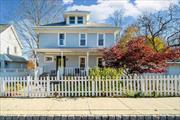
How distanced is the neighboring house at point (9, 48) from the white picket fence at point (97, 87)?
62.0 feet

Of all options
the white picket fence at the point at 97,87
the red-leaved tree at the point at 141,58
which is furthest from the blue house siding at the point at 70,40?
the white picket fence at the point at 97,87

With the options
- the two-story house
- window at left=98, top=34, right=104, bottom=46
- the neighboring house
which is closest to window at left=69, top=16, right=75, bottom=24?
the two-story house

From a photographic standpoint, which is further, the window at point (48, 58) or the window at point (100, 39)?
the window at point (48, 58)

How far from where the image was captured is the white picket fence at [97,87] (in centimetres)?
1362

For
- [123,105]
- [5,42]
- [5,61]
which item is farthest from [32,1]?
[123,105]

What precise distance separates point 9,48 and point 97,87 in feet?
101

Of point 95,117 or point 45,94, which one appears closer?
point 95,117

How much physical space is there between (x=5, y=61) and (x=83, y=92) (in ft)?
85.0

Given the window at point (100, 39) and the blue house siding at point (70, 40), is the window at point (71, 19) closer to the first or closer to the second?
the blue house siding at point (70, 40)

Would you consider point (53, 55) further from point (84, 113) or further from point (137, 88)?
point (84, 113)

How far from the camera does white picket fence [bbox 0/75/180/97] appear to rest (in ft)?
44.7

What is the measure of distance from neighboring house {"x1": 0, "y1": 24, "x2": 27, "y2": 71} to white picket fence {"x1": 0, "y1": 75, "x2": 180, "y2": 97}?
18889 mm

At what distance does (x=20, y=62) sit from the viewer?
144 ft

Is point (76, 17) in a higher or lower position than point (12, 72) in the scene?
higher
